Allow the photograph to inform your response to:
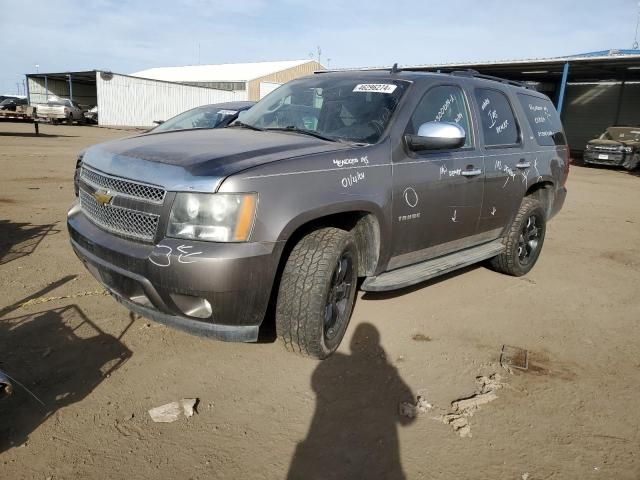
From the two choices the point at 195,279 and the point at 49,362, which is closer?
the point at 195,279

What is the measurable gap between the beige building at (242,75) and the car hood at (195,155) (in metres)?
39.9

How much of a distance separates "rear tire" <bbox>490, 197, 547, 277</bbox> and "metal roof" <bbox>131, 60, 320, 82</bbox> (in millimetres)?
45238

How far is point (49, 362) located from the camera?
9.91 ft

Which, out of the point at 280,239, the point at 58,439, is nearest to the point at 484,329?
the point at 280,239

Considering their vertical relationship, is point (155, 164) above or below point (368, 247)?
above

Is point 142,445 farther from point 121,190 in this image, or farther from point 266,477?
point 121,190

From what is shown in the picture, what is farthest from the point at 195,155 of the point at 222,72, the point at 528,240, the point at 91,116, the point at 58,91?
the point at 222,72

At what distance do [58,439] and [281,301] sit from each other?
4.26ft

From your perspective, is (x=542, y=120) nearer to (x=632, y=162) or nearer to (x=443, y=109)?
(x=443, y=109)

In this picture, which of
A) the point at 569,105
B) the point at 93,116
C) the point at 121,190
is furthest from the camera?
the point at 93,116

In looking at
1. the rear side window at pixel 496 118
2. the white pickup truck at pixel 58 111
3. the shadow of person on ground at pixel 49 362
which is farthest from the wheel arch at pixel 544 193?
the white pickup truck at pixel 58 111

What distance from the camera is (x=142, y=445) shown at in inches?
95.2

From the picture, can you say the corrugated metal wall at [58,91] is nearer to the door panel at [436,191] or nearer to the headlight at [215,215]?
the door panel at [436,191]

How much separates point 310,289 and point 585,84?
31.0 metres
